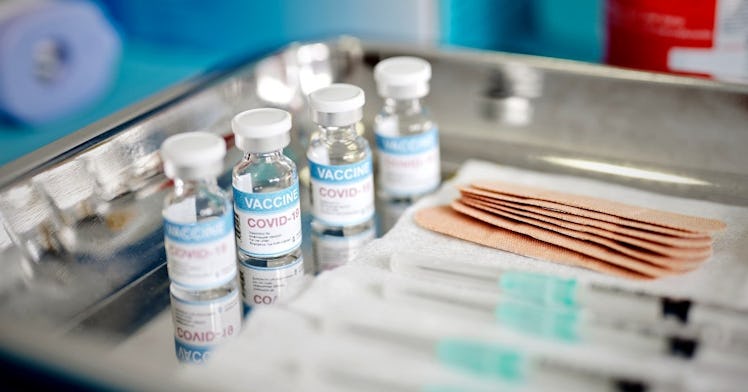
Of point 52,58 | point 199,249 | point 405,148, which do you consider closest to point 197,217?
point 199,249

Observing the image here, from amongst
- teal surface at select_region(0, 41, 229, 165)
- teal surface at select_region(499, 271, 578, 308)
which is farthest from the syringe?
teal surface at select_region(0, 41, 229, 165)

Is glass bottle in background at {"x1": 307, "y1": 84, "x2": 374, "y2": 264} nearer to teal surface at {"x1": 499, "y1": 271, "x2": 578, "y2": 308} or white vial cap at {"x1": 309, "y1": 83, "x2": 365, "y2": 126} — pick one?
white vial cap at {"x1": 309, "y1": 83, "x2": 365, "y2": 126}

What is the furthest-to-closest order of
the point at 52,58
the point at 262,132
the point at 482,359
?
1. the point at 52,58
2. the point at 262,132
3. the point at 482,359

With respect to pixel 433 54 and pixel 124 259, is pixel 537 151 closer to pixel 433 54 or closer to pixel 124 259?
pixel 433 54

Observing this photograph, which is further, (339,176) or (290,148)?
(290,148)

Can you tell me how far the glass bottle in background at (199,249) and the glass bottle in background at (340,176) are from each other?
0.27ft

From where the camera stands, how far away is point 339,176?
591mm

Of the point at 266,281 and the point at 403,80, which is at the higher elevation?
the point at 403,80

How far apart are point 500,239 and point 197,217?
0.19 metres

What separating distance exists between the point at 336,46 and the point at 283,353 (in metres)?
0.40

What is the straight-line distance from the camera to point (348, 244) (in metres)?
0.61

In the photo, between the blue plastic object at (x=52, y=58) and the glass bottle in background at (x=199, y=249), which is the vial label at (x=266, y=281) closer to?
the glass bottle in background at (x=199, y=249)

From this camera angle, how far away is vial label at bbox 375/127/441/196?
0.64 m

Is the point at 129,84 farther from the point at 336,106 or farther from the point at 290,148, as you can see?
the point at 336,106
